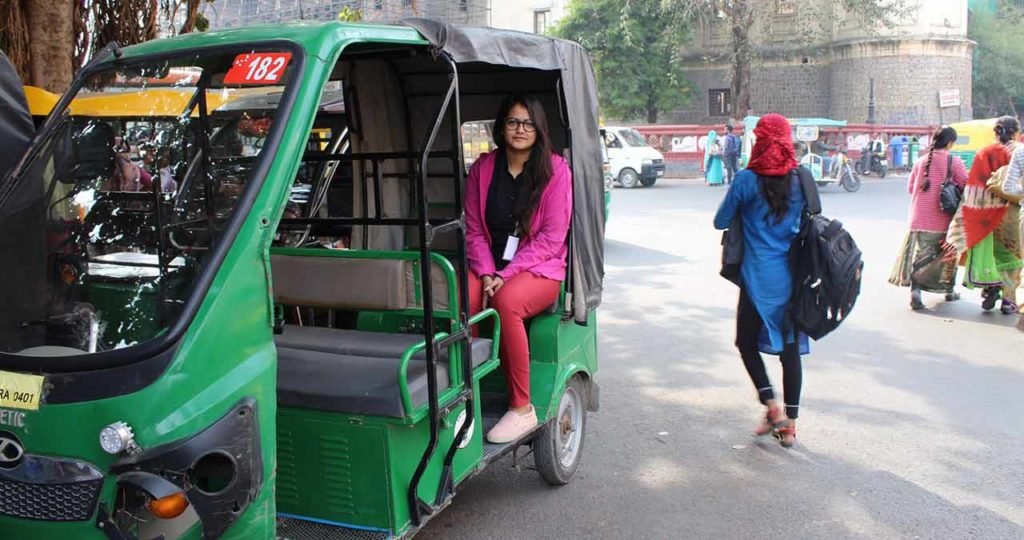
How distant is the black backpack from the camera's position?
4629 mm

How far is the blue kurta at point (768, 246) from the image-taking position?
15.6ft

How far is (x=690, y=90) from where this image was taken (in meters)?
38.6

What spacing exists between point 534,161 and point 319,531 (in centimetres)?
193

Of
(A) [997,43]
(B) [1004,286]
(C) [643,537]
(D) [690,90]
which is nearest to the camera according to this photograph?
(C) [643,537]

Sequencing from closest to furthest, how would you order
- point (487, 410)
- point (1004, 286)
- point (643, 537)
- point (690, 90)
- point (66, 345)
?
point (66, 345), point (643, 537), point (487, 410), point (1004, 286), point (690, 90)

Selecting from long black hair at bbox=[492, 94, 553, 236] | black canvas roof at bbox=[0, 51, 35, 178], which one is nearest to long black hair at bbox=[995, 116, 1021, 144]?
long black hair at bbox=[492, 94, 553, 236]

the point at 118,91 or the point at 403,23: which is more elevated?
the point at 403,23

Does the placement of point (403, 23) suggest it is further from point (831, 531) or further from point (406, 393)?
point (831, 531)

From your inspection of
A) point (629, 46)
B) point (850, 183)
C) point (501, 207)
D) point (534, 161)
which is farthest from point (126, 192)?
point (629, 46)

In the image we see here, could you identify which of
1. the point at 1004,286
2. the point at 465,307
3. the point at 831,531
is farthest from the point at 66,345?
the point at 1004,286

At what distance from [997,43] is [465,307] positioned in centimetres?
4863

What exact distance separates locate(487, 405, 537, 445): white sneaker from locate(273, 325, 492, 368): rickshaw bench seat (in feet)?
1.19

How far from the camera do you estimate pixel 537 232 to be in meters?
4.20

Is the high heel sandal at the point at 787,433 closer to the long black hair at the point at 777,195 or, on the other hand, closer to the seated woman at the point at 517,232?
the long black hair at the point at 777,195
